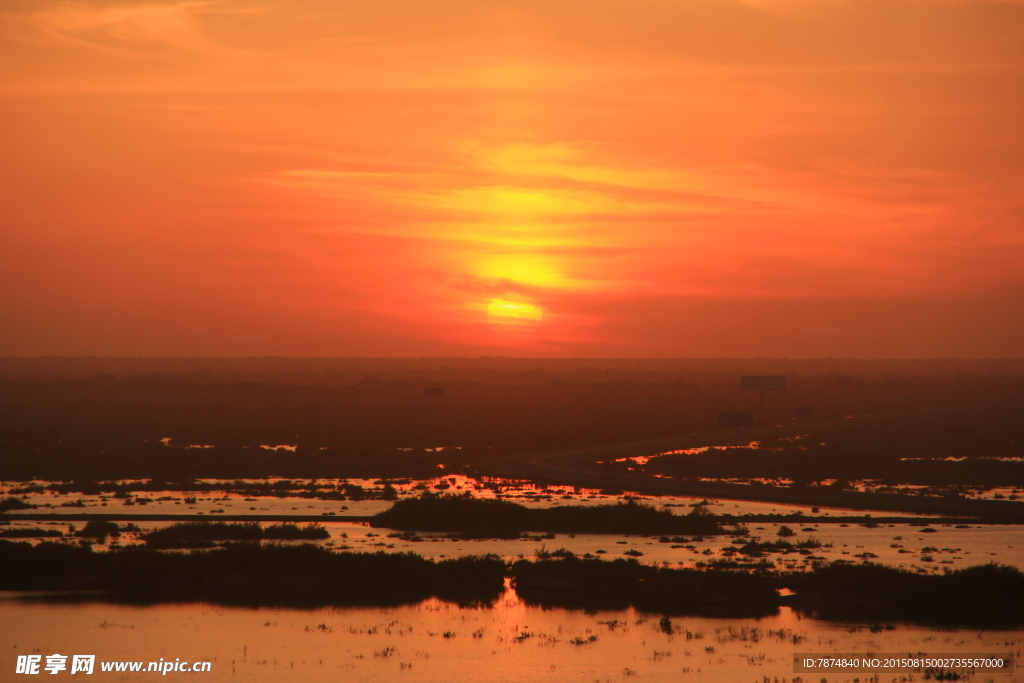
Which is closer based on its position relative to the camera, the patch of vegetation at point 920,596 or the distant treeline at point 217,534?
the patch of vegetation at point 920,596

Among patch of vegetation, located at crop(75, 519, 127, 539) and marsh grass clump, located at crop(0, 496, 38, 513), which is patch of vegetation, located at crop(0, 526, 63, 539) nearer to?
patch of vegetation, located at crop(75, 519, 127, 539)

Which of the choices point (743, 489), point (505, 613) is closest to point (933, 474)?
point (743, 489)

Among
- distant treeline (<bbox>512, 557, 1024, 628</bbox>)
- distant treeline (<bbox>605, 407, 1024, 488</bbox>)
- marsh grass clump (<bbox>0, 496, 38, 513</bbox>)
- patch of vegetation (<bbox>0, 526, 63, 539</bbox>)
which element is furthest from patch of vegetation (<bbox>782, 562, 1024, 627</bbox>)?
marsh grass clump (<bbox>0, 496, 38, 513</bbox>)

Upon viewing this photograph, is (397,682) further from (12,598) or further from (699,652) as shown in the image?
(12,598)

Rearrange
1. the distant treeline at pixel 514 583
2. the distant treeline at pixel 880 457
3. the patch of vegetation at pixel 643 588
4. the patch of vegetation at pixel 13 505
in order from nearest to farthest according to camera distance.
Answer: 1. the distant treeline at pixel 514 583
2. the patch of vegetation at pixel 643 588
3. the patch of vegetation at pixel 13 505
4. the distant treeline at pixel 880 457

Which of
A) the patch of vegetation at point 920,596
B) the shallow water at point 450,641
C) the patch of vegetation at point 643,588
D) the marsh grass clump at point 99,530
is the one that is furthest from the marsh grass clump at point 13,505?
the patch of vegetation at point 920,596

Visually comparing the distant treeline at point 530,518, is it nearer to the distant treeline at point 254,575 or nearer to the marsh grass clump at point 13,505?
the distant treeline at point 254,575

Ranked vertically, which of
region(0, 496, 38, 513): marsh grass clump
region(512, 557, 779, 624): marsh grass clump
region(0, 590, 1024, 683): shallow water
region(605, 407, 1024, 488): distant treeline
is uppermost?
region(605, 407, 1024, 488): distant treeline
